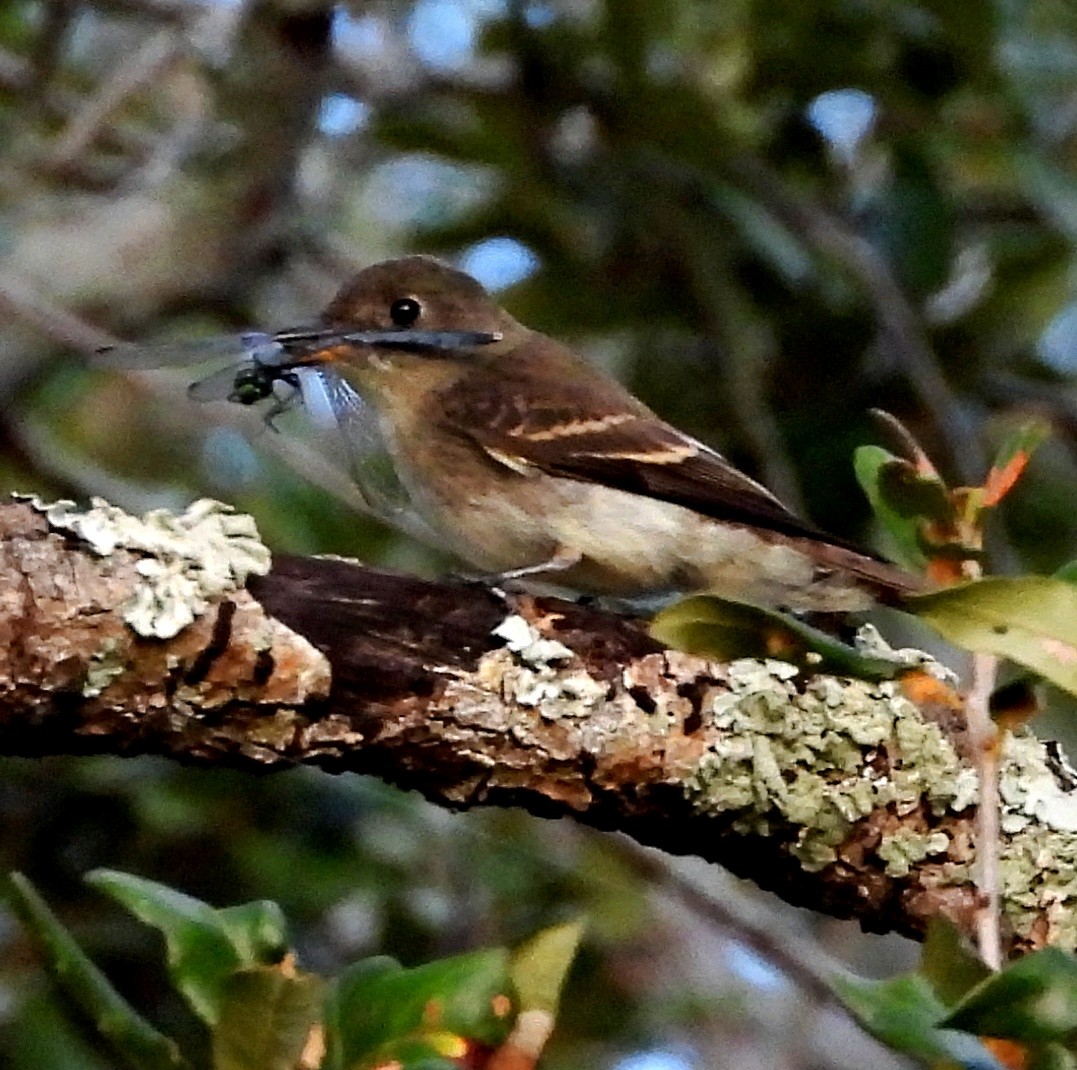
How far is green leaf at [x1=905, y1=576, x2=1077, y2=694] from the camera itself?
160 centimetres

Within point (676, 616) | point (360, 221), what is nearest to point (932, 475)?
point (676, 616)

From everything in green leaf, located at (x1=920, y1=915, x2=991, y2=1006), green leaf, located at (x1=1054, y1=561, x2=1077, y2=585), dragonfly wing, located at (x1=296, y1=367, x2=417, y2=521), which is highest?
green leaf, located at (x1=1054, y1=561, x2=1077, y2=585)

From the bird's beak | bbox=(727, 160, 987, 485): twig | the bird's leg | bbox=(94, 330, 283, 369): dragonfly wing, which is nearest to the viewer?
bbox=(94, 330, 283, 369): dragonfly wing

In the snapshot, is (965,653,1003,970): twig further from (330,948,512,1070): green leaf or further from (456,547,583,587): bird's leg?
(456,547,583,587): bird's leg

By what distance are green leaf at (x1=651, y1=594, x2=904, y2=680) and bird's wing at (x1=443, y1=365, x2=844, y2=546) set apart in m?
1.45

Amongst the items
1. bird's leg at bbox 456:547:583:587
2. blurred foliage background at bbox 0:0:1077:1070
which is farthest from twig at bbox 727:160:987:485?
bird's leg at bbox 456:547:583:587

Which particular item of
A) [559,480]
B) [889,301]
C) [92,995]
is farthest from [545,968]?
[889,301]

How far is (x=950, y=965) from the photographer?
4.95 ft

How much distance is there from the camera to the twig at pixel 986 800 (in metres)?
1.56

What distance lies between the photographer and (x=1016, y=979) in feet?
4.58

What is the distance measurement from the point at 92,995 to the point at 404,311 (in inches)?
87.6

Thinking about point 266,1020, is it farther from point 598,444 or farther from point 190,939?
point 598,444

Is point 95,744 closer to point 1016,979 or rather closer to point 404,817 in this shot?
point 1016,979

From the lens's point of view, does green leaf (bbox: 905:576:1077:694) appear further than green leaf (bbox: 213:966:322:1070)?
Yes
